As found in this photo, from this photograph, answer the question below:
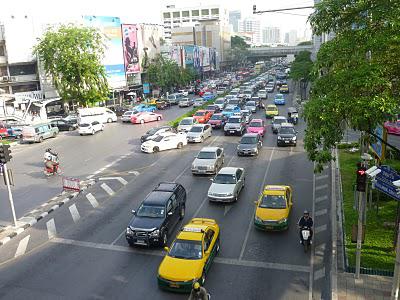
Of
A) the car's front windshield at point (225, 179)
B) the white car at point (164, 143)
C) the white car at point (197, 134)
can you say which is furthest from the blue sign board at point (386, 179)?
the white car at point (197, 134)

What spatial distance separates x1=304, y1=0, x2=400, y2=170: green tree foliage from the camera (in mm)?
12461

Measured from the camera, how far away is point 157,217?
18.4 meters

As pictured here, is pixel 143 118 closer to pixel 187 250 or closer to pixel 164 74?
pixel 164 74

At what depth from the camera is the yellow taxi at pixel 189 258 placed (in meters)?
14.1

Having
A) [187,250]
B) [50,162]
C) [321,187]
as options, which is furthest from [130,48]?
[187,250]

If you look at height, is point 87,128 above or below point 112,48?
below

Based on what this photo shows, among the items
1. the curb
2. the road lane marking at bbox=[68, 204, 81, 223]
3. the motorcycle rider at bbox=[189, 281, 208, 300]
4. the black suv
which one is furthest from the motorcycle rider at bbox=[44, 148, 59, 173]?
the motorcycle rider at bbox=[189, 281, 208, 300]

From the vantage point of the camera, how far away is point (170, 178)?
28.2 metres

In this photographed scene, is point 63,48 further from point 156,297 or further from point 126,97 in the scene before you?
point 156,297

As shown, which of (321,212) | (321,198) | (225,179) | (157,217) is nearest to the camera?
(157,217)

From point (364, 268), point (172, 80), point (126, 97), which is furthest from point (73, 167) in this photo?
point (172, 80)

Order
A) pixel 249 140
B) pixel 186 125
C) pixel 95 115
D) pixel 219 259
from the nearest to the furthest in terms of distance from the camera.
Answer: pixel 219 259, pixel 249 140, pixel 186 125, pixel 95 115

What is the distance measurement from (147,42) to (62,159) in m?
54.2

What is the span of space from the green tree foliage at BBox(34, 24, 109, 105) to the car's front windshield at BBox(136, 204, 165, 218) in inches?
1606
